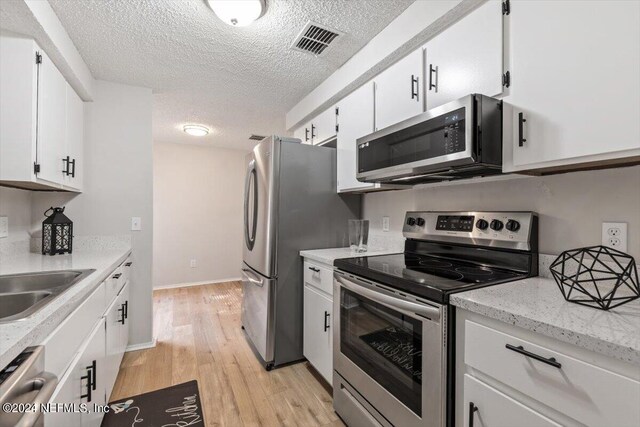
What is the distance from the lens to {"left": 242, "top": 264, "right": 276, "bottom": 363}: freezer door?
7.23ft

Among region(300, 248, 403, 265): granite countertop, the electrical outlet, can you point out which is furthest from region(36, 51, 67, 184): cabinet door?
the electrical outlet

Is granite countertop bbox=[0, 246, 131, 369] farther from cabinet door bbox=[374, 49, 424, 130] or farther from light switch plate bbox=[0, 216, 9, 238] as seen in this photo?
cabinet door bbox=[374, 49, 424, 130]

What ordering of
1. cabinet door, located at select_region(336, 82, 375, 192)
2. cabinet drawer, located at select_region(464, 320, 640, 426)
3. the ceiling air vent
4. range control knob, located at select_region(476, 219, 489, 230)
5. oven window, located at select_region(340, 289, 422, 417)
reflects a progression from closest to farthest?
cabinet drawer, located at select_region(464, 320, 640, 426)
oven window, located at select_region(340, 289, 422, 417)
range control knob, located at select_region(476, 219, 489, 230)
the ceiling air vent
cabinet door, located at select_region(336, 82, 375, 192)

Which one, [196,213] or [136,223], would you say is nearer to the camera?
[136,223]

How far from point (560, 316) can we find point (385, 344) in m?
0.74

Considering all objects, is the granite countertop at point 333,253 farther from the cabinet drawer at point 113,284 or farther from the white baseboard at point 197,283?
the white baseboard at point 197,283

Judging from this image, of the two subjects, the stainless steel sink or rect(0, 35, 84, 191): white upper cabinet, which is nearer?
the stainless steel sink

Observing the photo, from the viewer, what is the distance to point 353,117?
222 centimetres

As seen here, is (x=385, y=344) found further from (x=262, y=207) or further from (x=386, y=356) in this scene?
(x=262, y=207)

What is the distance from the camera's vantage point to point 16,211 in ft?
6.89

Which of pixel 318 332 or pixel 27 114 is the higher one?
pixel 27 114

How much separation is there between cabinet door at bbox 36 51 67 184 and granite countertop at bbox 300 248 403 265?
1669 millimetres

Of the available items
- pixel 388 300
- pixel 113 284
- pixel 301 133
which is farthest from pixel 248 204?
pixel 388 300

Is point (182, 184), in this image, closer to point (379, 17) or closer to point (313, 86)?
point (313, 86)
